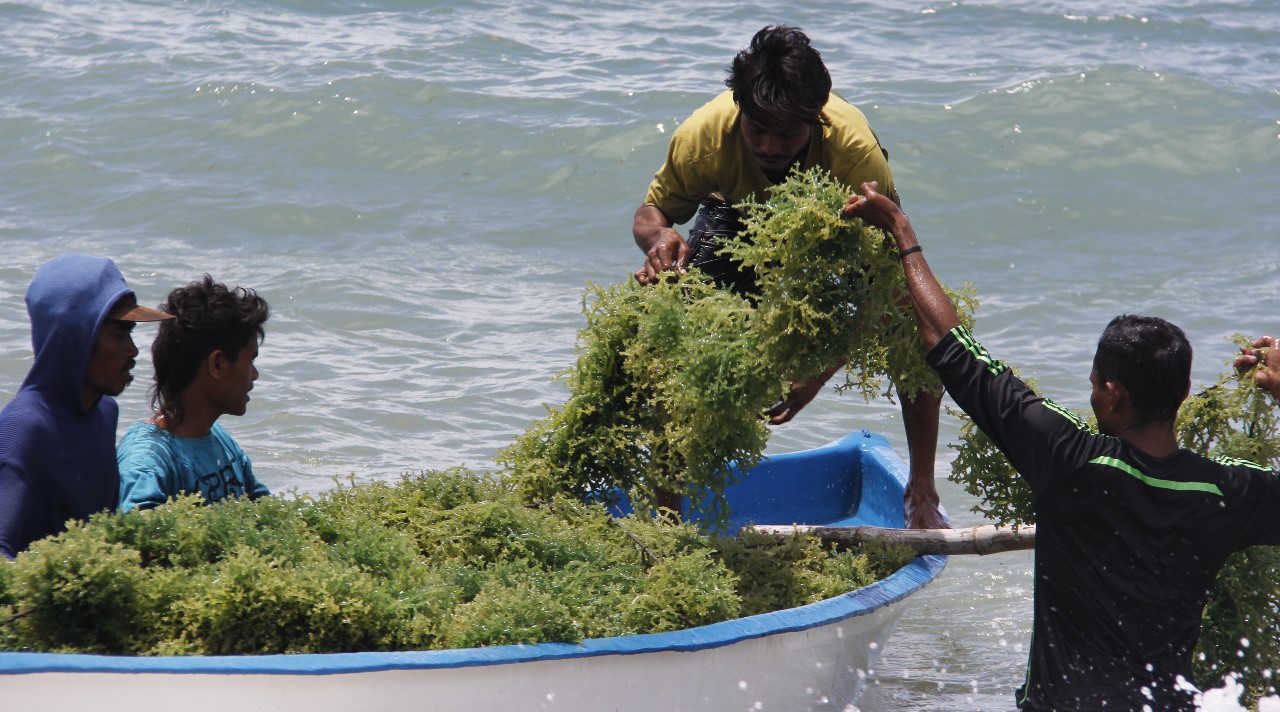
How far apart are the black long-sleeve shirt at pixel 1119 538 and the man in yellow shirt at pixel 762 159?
3.14ft

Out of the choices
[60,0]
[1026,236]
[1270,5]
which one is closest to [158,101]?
[60,0]

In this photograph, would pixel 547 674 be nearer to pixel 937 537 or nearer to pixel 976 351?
pixel 976 351

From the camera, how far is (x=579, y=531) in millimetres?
4379

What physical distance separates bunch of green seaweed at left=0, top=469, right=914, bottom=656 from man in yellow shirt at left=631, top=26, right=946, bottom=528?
2.52 ft

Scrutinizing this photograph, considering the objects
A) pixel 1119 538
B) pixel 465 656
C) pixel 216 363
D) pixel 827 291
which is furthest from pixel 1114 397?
pixel 216 363

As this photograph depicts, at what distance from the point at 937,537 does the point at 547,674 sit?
6.26 ft

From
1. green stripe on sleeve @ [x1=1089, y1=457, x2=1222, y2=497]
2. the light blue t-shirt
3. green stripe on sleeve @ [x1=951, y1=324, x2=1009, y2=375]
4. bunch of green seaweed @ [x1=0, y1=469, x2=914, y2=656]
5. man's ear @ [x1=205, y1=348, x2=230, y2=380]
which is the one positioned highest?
green stripe on sleeve @ [x1=951, y1=324, x2=1009, y2=375]

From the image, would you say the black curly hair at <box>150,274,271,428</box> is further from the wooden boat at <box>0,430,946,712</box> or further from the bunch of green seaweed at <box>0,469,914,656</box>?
the wooden boat at <box>0,430,946,712</box>

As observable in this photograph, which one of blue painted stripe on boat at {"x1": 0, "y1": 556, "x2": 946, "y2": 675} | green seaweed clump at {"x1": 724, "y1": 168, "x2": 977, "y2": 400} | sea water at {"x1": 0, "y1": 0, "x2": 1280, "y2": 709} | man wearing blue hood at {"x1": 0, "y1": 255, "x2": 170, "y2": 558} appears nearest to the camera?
blue painted stripe on boat at {"x1": 0, "y1": 556, "x2": 946, "y2": 675}

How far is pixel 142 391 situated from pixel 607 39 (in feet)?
32.6

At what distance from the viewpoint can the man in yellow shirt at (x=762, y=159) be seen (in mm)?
4414

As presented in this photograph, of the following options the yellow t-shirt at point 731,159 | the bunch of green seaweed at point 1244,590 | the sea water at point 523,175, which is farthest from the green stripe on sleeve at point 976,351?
the sea water at point 523,175

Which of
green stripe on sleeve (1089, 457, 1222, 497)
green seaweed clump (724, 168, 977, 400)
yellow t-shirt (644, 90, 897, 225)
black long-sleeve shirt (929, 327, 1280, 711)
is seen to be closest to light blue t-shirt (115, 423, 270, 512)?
green seaweed clump (724, 168, 977, 400)

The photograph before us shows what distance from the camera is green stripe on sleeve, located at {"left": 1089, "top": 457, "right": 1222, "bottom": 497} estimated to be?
132 inches
